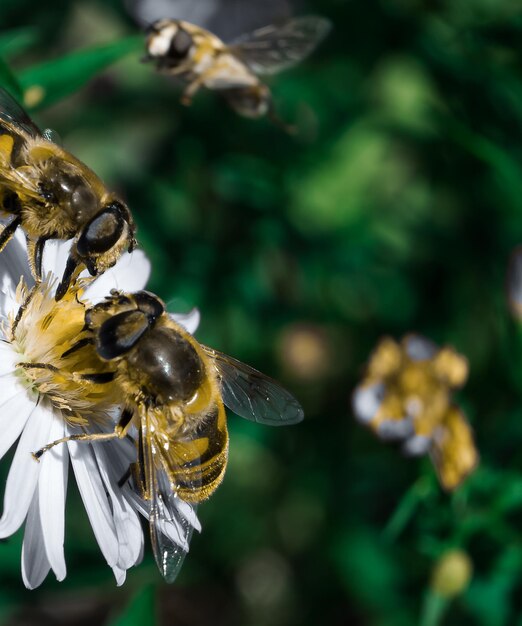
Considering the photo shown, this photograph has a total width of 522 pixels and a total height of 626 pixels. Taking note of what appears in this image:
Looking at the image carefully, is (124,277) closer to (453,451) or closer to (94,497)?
(94,497)

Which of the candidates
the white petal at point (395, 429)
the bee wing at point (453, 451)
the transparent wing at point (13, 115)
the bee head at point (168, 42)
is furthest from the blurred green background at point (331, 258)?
the transparent wing at point (13, 115)

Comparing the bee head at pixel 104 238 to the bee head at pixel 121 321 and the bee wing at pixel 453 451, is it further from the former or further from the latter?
the bee wing at pixel 453 451

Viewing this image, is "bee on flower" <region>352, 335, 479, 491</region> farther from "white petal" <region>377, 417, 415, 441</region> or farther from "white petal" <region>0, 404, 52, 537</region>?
"white petal" <region>0, 404, 52, 537</region>

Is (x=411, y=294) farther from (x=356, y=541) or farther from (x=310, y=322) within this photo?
(x=356, y=541)

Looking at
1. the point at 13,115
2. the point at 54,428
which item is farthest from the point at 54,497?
the point at 13,115

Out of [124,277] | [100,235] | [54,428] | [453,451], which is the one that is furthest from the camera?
[453,451]

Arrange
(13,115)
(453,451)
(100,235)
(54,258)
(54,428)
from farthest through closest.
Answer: (453,451) < (54,258) < (54,428) < (13,115) < (100,235)
